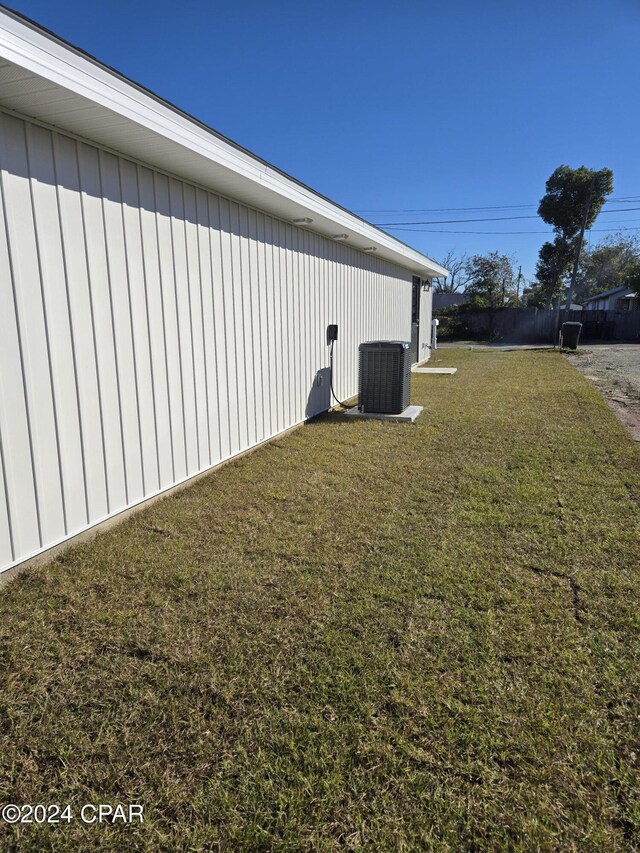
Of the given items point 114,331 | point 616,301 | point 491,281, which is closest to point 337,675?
point 114,331

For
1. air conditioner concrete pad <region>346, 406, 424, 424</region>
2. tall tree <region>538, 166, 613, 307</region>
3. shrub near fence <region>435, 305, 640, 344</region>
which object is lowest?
air conditioner concrete pad <region>346, 406, 424, 424</region>

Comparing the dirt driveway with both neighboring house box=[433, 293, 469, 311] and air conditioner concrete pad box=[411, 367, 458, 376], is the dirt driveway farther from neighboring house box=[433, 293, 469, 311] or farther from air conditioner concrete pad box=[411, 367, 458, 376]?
neighboring house box=[433, 293, 469, 311]

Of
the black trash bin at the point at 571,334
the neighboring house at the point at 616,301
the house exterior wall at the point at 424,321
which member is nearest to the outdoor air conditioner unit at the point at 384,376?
the house exterior wall at the point at 424,321

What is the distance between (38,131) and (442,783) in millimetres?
3358

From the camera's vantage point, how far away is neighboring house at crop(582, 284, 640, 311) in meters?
31.2

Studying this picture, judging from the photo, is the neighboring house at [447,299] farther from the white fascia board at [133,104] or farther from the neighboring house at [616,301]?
the white fascia board at [133,104]

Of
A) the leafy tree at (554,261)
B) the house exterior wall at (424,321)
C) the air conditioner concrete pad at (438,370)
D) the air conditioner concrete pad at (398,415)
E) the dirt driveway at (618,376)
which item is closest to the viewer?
the air conditioner concrete pad at (398,415)

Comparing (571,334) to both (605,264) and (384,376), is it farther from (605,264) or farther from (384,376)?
(605,264)

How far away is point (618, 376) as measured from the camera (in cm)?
1048

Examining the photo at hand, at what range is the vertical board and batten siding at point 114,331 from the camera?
247 centimetres

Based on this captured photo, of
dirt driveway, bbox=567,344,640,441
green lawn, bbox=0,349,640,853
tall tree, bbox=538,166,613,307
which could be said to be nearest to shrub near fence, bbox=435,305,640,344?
dirt driveway, bbox=567,344,640,441

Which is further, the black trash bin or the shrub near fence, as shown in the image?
the shrub near fence

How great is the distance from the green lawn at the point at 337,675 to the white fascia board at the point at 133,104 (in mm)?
2397

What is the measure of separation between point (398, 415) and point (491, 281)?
27082 millimetres
